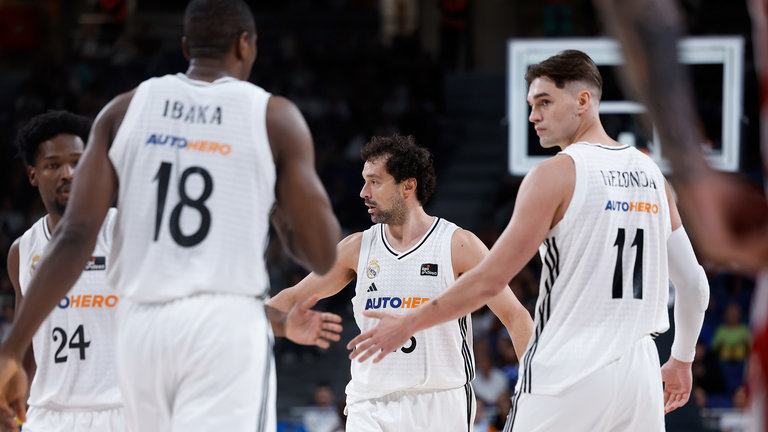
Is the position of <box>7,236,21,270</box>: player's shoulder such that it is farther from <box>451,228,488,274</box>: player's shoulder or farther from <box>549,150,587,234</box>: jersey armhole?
<box>549,150,587,234</box>: jersey armhole

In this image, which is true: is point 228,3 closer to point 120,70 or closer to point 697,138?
point 697,138

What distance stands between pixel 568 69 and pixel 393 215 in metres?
1.67

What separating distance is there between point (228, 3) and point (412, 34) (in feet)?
51.2

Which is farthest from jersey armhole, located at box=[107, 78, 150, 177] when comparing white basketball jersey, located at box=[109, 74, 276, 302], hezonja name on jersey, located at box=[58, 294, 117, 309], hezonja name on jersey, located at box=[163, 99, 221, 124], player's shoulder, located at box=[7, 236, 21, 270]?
player's shoulder, located at box=[7, 236, 21, 270]

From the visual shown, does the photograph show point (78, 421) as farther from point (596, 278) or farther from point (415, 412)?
point (596, 278)

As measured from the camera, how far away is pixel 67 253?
3.37m

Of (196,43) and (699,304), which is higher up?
(196,43)

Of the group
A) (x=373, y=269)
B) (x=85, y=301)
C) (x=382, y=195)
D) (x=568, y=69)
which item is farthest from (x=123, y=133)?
(x=382, y=195)

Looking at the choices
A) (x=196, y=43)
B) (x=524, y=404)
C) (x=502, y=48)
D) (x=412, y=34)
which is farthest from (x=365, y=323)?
(x=502, y=48)

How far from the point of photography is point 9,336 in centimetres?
335

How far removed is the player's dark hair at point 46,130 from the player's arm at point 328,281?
4.54ft

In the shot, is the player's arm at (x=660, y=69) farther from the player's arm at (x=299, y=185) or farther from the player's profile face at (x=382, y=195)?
the player's profile face at (x=382, y=195)

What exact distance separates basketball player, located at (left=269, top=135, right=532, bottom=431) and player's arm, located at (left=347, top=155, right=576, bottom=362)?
91 cm

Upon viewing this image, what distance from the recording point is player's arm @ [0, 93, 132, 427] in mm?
3344
